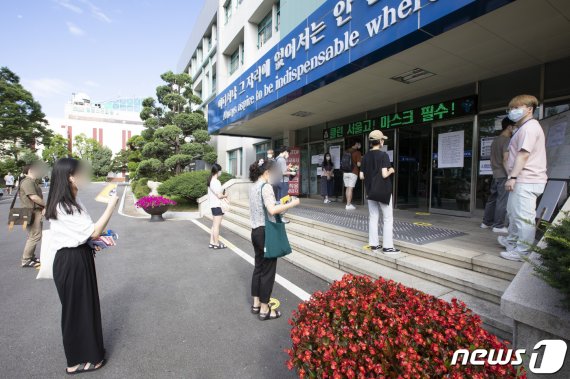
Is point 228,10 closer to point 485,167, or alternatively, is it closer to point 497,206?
point 485,167

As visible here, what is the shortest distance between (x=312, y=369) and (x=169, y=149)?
57.8 feet

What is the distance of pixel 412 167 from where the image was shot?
8.87m

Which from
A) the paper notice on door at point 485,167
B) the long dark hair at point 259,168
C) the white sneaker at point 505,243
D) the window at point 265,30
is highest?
the window at point 265,30

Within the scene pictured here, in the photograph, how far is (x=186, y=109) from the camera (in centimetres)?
1844

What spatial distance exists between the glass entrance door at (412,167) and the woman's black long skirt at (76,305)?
27.4 feet

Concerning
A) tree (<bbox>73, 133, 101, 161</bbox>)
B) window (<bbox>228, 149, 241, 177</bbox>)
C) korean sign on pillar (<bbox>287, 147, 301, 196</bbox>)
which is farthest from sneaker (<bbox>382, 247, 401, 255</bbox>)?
tree (<bbox>73, 133, 101, 161</bbox>)

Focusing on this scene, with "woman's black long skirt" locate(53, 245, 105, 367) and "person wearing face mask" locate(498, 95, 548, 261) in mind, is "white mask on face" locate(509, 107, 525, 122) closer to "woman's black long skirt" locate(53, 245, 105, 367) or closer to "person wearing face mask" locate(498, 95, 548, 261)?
"person wearing face mask" locate(498, 95, 548, 261)

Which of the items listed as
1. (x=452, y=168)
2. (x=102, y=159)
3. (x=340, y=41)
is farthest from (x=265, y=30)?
(x=102, y=159)

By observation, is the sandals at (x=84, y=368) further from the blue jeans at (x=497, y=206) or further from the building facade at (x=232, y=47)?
the building facade at (x=232, y=47)

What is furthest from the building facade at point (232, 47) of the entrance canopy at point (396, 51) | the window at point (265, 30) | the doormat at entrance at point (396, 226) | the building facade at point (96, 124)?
the building facade at point (96, 124)

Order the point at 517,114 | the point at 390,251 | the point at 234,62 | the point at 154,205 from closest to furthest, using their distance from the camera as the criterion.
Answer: the point at 517,114 < the point at 390,251 < the point at 154,205 < the point at 234,62

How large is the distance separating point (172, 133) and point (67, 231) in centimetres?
1521

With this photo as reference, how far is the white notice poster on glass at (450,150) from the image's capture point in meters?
7.25

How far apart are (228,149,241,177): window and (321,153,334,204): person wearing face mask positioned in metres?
9.48
